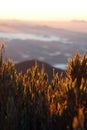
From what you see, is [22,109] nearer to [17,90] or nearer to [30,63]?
[17,90]

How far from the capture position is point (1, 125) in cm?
857

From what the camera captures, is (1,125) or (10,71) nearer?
(1,125)

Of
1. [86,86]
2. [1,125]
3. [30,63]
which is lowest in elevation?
[30,63]

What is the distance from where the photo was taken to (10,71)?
35.9 feet

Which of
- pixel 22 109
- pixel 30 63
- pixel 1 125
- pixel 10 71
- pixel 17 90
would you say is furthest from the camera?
pixel 30 63

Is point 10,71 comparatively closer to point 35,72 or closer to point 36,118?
point 35,72

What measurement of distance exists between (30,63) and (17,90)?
46.0 metres

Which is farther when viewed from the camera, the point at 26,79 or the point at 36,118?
the point at 26,79

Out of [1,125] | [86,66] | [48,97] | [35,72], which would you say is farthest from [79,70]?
[1,125]

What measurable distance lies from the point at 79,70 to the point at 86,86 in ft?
9.04

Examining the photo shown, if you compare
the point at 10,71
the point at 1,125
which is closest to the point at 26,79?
the point at 10,71

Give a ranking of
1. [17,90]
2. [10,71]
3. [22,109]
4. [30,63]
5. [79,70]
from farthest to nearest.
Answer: [30,63] < [79,70] < [10,71] < [17,90] < [22,109]

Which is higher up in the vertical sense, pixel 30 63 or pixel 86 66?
pixel 86 66

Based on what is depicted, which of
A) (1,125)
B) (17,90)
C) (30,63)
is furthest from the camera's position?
(30,63)
